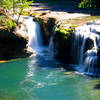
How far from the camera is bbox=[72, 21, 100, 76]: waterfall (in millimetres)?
28391

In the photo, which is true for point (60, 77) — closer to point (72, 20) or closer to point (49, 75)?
point (49, 75)

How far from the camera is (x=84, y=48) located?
30297 mm

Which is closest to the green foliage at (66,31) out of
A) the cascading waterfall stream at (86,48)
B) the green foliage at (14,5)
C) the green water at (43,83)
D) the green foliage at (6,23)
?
the cascading waterfall stream at (86,48)

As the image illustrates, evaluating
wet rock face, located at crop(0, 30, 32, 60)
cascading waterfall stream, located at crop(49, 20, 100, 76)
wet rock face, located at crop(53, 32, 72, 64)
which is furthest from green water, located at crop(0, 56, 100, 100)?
wet rock face, located at crop(0, 30, 32, 60)

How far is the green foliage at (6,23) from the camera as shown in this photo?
3297 centimetres

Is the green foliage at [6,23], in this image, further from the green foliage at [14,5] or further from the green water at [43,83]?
the green water at [43,83]

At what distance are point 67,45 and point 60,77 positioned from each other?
17.3 feet

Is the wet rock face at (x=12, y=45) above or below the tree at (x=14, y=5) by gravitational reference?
below

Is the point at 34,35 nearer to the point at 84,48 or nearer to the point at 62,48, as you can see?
the point at 62,48

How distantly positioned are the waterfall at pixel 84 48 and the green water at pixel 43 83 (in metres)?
1.73

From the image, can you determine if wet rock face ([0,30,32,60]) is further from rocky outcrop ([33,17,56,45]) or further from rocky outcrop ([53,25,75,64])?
rocky outcrop ([33,17,56,45])

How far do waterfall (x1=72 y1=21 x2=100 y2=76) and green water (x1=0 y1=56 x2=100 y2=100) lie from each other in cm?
173

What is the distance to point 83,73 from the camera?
92.1 ft

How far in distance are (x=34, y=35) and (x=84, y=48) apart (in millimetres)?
10018
